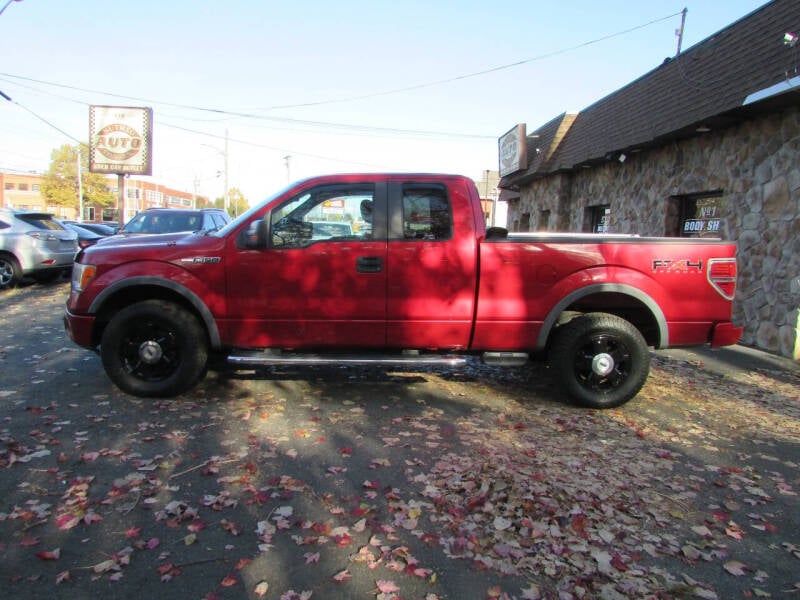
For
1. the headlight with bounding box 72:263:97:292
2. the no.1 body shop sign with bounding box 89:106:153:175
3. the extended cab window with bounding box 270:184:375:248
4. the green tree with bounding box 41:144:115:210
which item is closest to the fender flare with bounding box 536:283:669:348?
the extended cab window with bounding box 270:184:375:248

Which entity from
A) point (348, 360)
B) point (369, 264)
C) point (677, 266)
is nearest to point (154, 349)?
point (348, 360)

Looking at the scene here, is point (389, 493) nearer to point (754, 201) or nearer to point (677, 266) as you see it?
point (677, 266)

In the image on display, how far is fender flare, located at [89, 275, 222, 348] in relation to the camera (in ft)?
15.4

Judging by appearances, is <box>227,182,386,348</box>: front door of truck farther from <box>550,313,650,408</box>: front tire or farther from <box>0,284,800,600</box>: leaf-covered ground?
<box>550,313,650,408</box>: front tire

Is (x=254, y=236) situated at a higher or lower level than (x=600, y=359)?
higher

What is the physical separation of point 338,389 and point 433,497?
231 centimetres

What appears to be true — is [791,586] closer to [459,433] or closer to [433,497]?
[433,497]

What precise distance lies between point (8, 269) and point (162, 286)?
9.11 m

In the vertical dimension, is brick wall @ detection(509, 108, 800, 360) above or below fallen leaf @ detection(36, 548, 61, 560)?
above

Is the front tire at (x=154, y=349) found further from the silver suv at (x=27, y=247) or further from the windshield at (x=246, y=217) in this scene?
the silver suv at (x=27, y=247)

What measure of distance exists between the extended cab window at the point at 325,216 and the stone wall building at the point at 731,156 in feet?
18.4

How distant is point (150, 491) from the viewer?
10.8 ft

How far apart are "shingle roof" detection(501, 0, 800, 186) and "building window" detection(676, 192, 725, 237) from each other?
1.23 metres

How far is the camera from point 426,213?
4.84 meters
